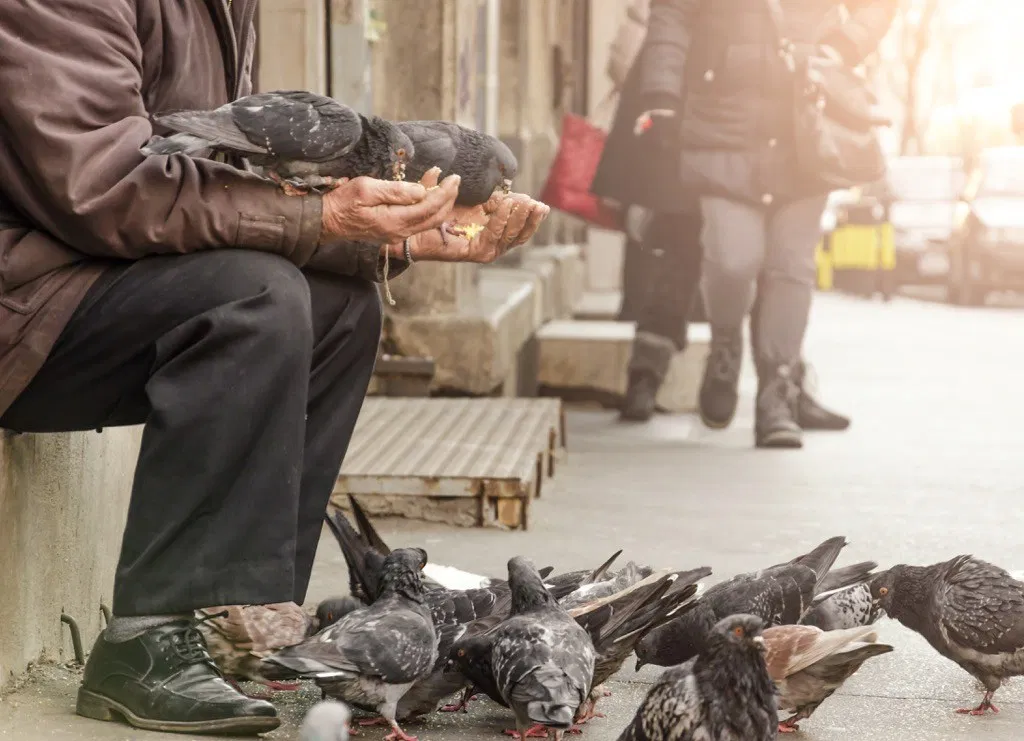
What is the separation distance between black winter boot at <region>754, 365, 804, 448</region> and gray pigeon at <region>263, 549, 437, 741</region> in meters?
5.10

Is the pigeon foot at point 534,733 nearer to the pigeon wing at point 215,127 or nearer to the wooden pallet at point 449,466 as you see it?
the pigeon wing at point 215,127

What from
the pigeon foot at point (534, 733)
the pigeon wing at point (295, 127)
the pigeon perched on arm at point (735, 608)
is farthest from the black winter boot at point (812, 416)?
the pigeon wing at point (295, 127)

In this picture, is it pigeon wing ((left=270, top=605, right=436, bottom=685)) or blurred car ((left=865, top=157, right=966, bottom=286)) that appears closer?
pigeon wing ((left=270, top=605, right=436, bottom=685))

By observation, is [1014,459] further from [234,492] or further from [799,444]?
[234,492]

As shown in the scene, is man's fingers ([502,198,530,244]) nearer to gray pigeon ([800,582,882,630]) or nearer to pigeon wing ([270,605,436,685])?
pigeon wing ([270,605,436,685])

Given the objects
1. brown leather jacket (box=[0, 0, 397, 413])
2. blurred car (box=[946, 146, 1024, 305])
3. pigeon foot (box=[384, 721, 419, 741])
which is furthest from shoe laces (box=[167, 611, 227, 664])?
blurred car (box=[946, 146, 1024, 305])

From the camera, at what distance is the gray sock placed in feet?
10.2

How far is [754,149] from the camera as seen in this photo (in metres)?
8.12

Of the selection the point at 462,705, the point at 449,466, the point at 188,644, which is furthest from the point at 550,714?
the point at 449,466

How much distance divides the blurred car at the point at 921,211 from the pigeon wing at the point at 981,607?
647 inches

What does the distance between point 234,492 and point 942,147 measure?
30705 mm

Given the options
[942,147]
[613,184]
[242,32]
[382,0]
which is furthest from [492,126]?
[942,147]

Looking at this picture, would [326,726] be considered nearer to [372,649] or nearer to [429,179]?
[372,649]

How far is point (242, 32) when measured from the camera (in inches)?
144
